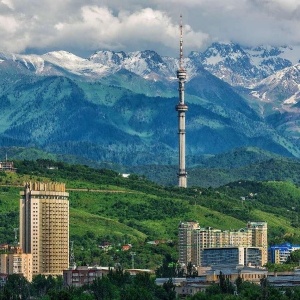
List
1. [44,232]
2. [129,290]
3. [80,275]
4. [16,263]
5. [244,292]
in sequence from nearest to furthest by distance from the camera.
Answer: [244,292]
[129,290]
[80,275]
[16,263]
[44,232]

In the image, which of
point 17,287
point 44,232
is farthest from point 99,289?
point 44,232

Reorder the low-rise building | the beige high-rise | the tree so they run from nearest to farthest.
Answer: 1. the tree
2. the low-rise building
3. the beige high-rise

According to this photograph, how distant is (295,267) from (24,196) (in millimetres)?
38917

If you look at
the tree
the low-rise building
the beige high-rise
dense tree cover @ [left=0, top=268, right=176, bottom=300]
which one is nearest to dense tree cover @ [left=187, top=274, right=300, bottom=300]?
dense tree cover @ [left=0, top=268, right=176, bottom=300]

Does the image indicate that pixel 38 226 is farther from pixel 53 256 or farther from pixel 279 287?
pixel 279 287

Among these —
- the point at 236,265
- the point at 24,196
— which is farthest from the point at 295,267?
the point at 24,196

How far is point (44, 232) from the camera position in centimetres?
19600

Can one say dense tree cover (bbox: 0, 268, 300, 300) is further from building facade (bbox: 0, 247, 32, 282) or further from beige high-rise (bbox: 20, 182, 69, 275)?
beige high-rise (bbox: 20, 182, 69, 275)

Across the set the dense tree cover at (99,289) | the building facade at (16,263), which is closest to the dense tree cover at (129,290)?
the dense tree cover at (99,289)

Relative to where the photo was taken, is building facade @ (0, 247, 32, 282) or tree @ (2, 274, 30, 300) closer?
tree @ (2, 274, 30, 300)

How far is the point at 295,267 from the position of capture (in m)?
180

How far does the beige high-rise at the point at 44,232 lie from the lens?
195 m

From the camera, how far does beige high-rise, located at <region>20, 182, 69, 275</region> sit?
195 metres

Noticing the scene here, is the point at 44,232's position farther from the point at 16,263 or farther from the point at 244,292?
the point at 244,292
